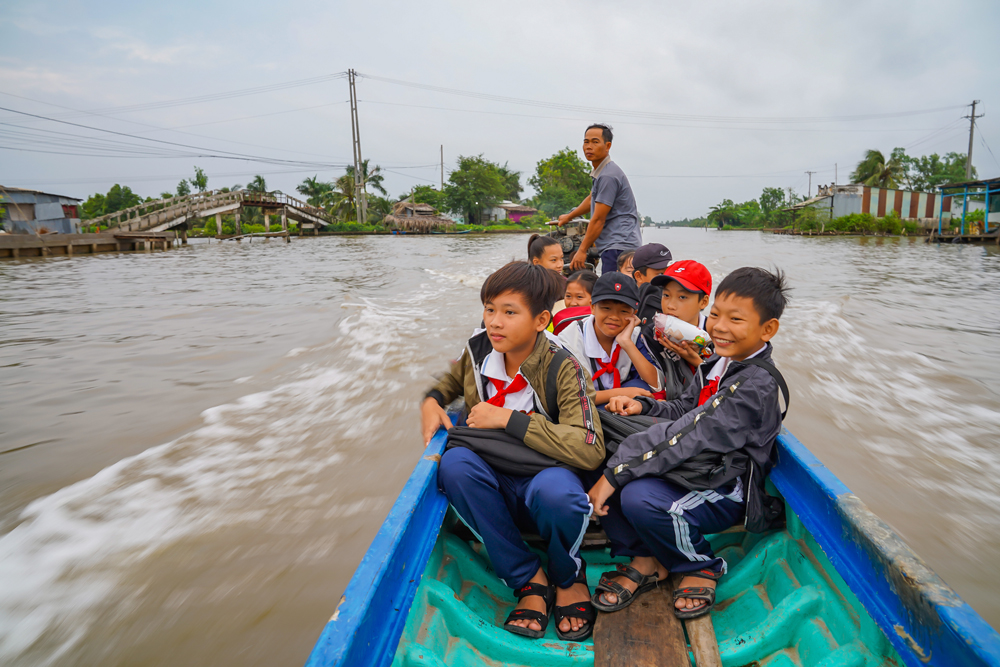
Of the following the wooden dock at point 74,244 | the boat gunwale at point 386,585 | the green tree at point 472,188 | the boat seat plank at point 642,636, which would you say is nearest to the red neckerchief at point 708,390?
the boat seat plank at point 642,636

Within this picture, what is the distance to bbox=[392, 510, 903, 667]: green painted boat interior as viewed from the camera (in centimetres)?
132

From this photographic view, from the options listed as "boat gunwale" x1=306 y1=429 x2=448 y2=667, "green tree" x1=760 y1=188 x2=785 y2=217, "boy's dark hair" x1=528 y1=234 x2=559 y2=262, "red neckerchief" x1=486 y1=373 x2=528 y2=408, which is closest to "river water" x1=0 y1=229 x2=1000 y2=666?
"boat gunwale" x1=306 y1=429 x2=448 y2=667

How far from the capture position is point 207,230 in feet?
130

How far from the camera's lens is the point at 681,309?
226cm

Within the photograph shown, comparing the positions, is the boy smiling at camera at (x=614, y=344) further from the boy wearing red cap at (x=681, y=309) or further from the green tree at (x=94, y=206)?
the green tree at (x=94, y=206)

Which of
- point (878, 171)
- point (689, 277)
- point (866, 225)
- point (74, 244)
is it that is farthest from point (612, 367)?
point (878, 171)

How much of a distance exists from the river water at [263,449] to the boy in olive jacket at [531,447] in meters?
0.98

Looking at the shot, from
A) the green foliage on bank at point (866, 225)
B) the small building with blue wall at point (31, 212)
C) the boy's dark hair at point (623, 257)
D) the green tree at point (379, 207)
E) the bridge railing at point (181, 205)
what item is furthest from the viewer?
the green tree at point (379, 207)

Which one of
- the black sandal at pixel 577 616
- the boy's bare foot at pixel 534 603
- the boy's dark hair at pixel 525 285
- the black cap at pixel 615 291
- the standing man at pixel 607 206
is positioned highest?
the standing man at pixel 607 206

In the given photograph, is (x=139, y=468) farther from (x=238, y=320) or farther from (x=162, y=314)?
(x=162, y=314)

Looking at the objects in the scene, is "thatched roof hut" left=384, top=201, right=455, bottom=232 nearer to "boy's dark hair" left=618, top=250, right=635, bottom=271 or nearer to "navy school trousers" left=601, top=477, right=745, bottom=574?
"boy's dark hair" left=618, top=250, right=635, bottom=271

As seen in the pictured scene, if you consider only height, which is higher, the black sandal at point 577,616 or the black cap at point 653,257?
the black cap at point 653,257

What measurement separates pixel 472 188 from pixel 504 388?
145 ft

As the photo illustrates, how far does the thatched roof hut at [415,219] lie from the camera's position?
3672 centimetres
